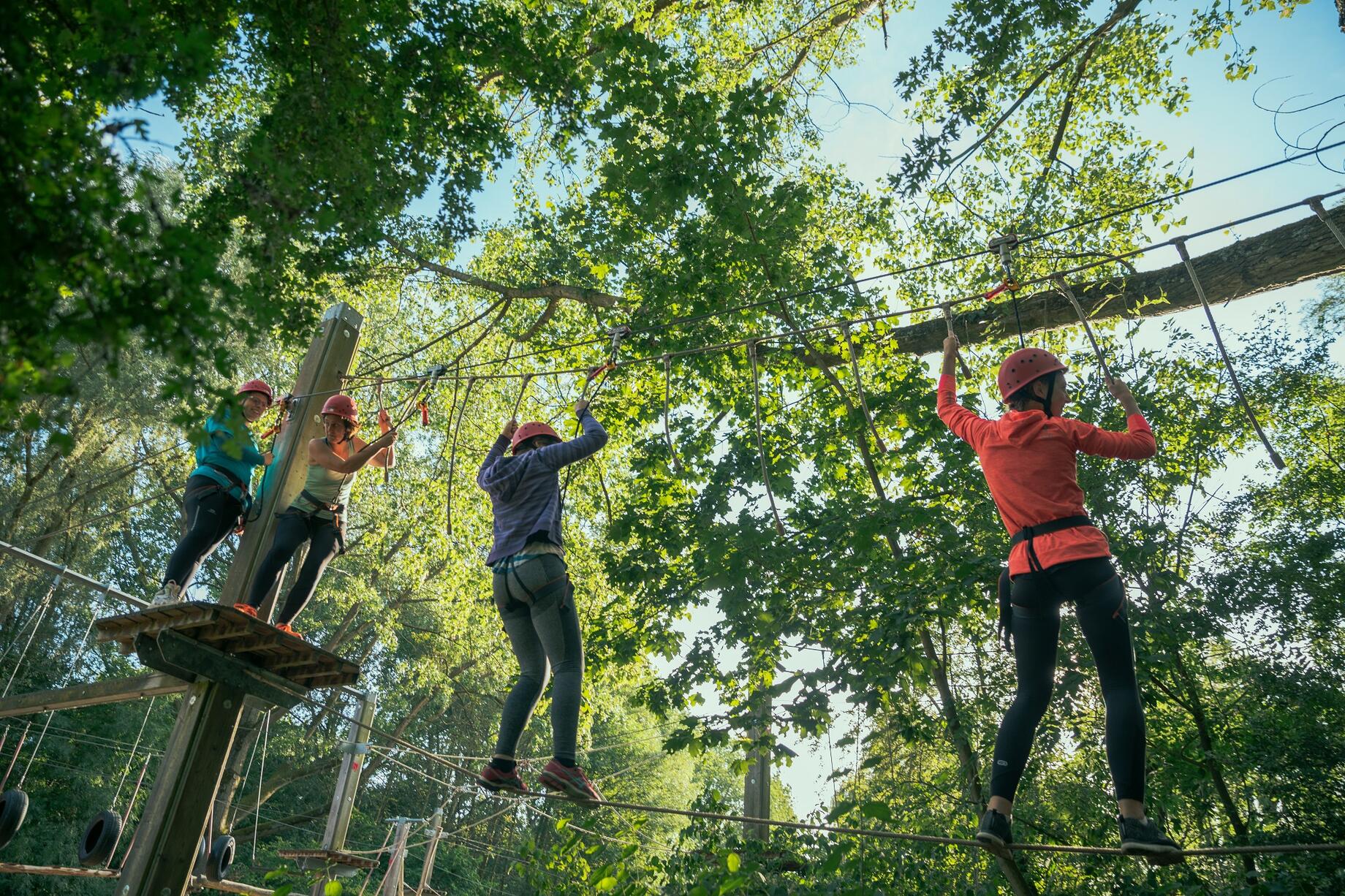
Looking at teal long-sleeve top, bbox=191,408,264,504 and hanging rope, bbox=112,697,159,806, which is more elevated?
teal long-sleeve top, bbox=191,408,264,504

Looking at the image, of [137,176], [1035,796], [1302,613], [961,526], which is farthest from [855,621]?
[137,176]

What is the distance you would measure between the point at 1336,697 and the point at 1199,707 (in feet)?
2.93

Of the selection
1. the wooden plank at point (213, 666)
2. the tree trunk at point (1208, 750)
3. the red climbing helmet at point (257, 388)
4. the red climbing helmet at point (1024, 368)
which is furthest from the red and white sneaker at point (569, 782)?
the tree trunk at point (1208, 750)

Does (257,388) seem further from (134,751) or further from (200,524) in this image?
(134,751)

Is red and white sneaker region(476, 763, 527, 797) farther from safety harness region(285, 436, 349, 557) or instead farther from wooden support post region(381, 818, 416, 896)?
wooden support post region(381, 818, 416, 896)

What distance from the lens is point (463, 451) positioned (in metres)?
11.9

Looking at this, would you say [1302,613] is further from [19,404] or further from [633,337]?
[19,404]

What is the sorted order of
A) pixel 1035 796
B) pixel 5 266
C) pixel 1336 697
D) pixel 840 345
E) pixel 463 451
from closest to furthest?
pixel 5 266, pixel 1336 697, pixel 1035 796, pixel 840 345, pixel 463 451

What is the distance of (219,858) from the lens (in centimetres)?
696

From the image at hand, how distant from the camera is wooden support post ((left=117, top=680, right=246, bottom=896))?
364 centimetres

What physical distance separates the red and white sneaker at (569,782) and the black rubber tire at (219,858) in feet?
14.4

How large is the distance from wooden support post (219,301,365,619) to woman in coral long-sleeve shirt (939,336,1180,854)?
127 inches

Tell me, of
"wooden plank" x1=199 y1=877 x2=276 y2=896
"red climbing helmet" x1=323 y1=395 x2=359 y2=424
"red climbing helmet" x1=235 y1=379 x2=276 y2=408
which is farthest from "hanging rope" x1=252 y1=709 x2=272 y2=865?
"red climbing helmet" x1=323 y1=395 x2=359 y2=424

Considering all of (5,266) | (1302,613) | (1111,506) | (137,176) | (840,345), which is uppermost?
(840,345)
